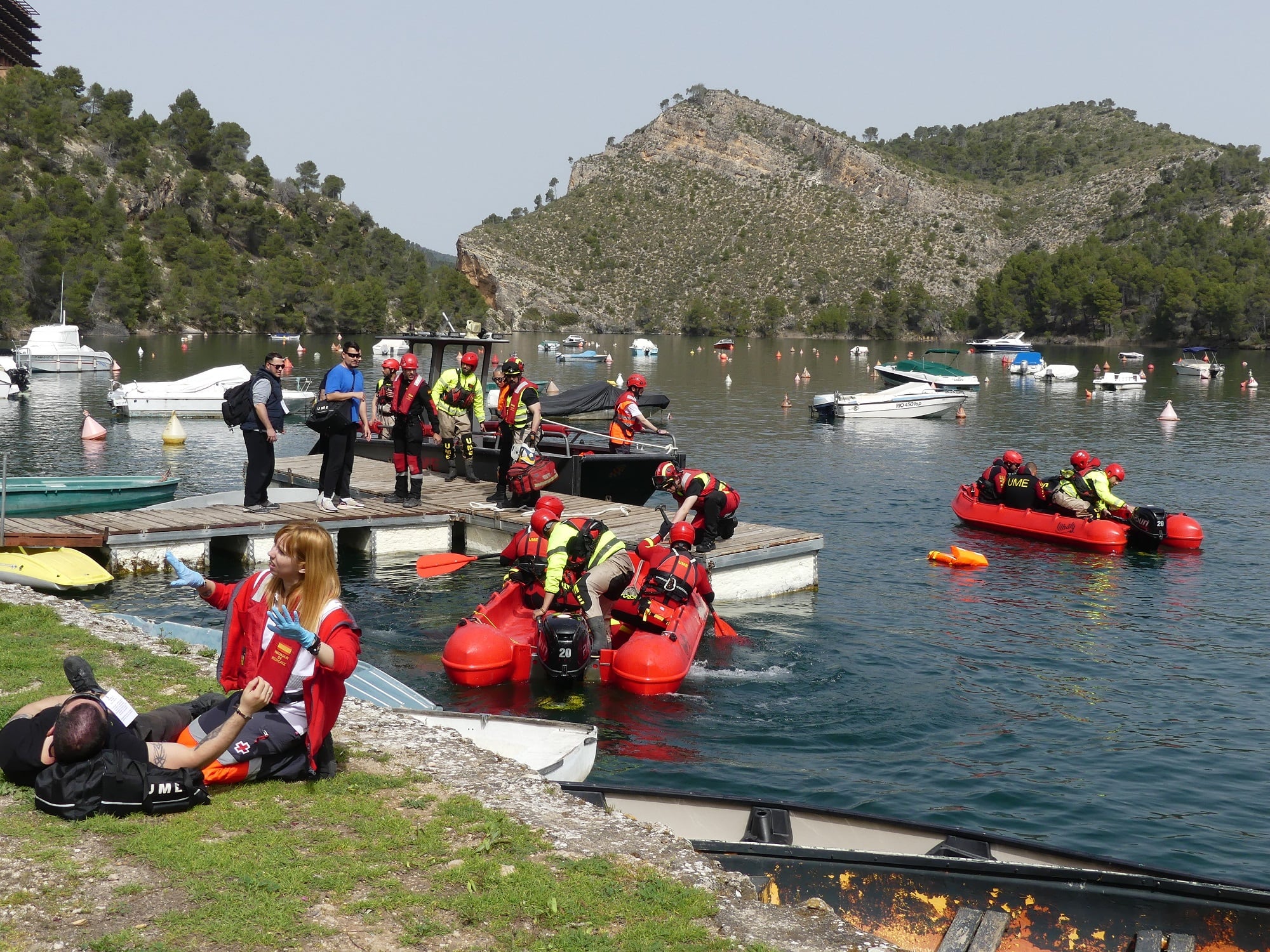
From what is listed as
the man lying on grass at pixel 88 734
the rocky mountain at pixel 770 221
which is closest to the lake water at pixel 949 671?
the man lying on grass at pixel 88 734

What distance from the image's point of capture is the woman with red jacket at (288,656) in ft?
19.6

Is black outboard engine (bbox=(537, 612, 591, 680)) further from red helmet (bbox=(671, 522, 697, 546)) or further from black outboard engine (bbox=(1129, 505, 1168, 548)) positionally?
black outboard engine (bbox=(1129, 505, 1168, 548))

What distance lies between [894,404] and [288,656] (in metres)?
40.1

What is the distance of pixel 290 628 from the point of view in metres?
5.75

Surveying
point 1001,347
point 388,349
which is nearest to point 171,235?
point 388,349

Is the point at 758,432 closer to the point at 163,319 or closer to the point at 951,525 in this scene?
the point at 951,525

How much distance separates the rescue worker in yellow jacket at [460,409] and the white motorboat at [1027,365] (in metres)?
56.0

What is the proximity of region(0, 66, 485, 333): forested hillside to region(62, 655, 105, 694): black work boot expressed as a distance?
8580 centimetres

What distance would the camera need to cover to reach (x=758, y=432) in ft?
130

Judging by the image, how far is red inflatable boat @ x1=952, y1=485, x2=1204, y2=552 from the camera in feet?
67.8

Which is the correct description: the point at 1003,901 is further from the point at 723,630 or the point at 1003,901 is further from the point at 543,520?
the point at 723,630

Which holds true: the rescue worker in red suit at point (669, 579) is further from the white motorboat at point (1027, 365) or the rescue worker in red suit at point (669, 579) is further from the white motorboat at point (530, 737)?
the white motorboat at point (1027, 365)

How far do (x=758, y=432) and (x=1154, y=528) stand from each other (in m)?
19.8

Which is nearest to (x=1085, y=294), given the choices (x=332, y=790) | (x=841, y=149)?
(x=841, y=149)
